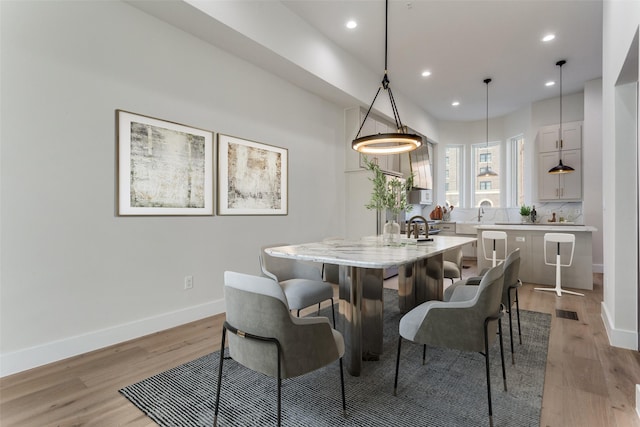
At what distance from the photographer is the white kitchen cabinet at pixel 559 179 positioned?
19.0 feet

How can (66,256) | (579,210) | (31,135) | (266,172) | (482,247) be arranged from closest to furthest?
(31,135), (66,256), (266,172), (482,247), (579,210)

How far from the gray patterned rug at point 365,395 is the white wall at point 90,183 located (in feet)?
3.01

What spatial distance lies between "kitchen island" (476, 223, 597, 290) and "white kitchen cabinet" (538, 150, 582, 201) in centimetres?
136

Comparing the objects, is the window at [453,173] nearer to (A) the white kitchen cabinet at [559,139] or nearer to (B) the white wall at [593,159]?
(A) the white kitchen cabinet at [559,139]

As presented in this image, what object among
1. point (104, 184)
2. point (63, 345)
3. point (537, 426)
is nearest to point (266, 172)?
point (104, 184)

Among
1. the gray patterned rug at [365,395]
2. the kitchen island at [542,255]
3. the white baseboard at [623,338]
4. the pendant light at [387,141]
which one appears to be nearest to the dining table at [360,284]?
the gray patterned rug at [365,395]

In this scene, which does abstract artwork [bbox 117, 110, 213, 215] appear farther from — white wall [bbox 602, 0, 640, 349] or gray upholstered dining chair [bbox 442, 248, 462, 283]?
white wall [bbox 602, 0, 640, 349]

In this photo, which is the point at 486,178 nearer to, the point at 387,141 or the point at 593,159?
the point at 593,159

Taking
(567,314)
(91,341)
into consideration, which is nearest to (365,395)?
(91,341)

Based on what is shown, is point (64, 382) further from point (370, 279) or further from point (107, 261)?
point (370, 279)

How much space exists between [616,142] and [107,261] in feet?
14.4

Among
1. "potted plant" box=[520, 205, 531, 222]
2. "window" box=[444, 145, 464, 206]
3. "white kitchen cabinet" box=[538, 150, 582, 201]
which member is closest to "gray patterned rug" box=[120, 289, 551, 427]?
"white kitchen cabinet" box=[538, 150, 582, 201]

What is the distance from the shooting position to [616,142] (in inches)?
105

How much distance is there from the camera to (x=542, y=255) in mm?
4738
